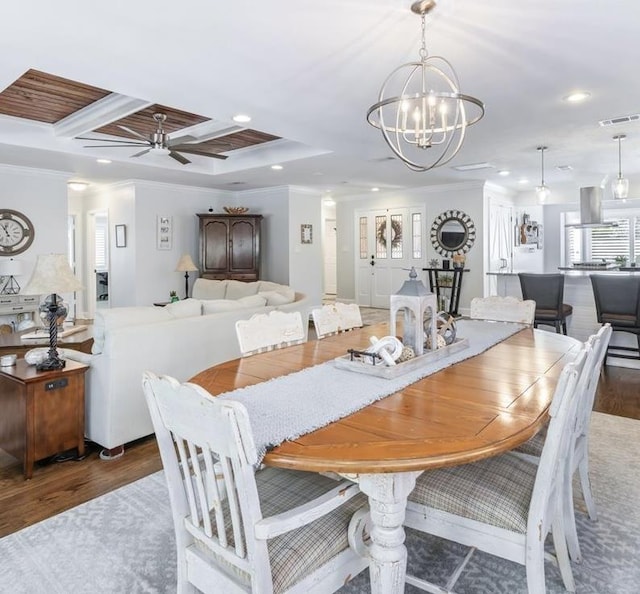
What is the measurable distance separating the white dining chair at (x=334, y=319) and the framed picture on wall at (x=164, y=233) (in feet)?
17.5

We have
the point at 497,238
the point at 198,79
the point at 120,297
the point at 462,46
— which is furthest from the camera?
the point at 497,238

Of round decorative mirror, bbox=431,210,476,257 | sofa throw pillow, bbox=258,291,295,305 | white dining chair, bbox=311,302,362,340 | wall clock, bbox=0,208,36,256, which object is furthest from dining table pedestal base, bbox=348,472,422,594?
round decorative mirror, bbox=431,210,476,257

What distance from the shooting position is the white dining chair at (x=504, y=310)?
3.15m

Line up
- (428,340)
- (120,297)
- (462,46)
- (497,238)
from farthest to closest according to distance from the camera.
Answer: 1. (497,238)
2. (120,297)
3. (462,46)
4. (428,340)

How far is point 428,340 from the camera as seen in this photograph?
2.18 m

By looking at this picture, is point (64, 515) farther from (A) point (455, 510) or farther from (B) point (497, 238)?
(B) point (497, 238)

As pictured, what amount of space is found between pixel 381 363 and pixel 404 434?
0.60 metres

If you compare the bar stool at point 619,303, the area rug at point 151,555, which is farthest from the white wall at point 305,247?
the area rug at point 151,555

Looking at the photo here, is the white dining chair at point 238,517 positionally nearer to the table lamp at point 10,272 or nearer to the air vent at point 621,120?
the air vent at point 621,120

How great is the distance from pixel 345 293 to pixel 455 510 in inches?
349

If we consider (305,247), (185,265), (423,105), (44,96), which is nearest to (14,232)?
(185,265)

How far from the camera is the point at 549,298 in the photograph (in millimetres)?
5168

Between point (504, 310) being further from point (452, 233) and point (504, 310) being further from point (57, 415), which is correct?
point (452, 233)

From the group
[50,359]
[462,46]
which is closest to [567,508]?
[462,46]
